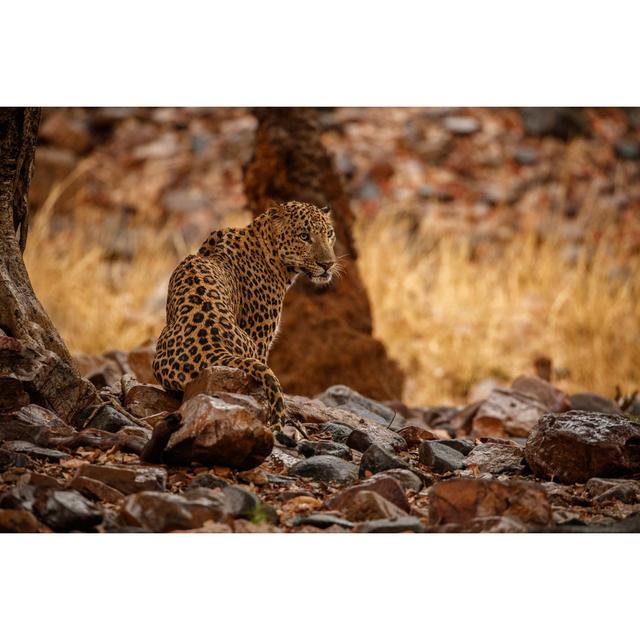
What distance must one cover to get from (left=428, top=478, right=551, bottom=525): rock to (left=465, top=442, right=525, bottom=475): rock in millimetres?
1371

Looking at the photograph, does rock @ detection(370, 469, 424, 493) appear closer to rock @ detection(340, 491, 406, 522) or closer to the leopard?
rock @ detection(340, 491, 406, 522)

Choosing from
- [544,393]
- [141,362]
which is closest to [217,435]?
[141,362]

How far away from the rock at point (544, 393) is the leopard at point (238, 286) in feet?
11.8

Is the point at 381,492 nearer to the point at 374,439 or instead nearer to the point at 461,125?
the point at 374,439

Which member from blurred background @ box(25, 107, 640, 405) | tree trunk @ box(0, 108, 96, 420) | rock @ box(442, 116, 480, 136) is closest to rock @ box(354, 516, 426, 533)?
tree trunk @ box(0, 108, 96, 420)

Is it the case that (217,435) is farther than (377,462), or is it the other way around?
(377,462)

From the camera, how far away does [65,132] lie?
23.5m

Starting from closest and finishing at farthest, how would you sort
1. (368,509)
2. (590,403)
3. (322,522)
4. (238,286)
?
(322,522) < (368,509) < (238,286) < (590,403)

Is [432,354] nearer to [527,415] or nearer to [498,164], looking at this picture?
[527,415]

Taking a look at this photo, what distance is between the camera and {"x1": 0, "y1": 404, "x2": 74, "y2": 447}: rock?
6.43 meters

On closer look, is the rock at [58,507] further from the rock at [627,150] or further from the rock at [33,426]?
the rock at [627,150]

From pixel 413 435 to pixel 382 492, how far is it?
5.95 feet

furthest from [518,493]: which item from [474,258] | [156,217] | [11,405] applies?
[156,217]

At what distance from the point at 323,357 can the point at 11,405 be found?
5.55 metres
